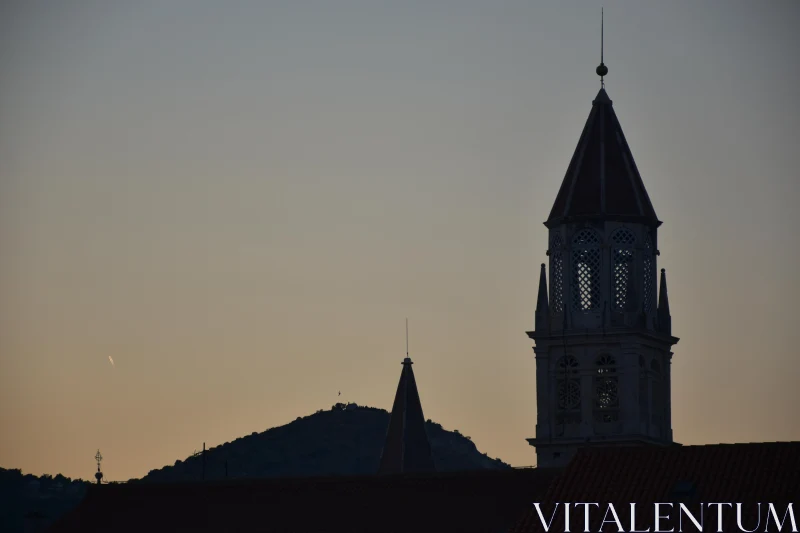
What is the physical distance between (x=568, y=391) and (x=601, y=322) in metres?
2.77

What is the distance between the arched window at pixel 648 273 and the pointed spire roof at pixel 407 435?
11780mm

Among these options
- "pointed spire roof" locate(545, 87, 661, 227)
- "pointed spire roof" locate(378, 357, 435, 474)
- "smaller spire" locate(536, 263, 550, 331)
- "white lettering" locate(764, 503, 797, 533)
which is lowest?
"white lettering" locate(764, 503, 797, 533)

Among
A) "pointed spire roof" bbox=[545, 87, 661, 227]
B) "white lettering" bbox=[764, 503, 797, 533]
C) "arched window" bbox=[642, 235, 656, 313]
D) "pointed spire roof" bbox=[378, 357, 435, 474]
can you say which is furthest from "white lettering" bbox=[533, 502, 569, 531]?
"pointed spire roof" bbox=[378, 357, 435, 474]

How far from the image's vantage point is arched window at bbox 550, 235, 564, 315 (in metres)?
114

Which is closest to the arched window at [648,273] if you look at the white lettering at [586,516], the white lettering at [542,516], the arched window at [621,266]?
the arched window at [621,266]

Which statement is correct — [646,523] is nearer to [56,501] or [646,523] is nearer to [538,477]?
[538,477]

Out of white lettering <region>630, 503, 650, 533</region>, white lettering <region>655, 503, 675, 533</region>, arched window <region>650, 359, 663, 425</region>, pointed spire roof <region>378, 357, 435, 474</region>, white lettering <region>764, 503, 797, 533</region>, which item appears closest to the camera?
white lettering <region>764, 503, 797, 533</region>

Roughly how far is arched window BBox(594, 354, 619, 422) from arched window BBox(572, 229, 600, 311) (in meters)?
2.09

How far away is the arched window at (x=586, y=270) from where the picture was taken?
114000 millimetres

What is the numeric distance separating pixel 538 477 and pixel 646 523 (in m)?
24.3

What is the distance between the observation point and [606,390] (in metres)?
113

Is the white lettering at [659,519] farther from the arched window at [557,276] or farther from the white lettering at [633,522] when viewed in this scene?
the arched window at [557,276]

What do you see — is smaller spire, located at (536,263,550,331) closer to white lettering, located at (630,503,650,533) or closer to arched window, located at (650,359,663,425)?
arched window, located at (650,359,663,425)

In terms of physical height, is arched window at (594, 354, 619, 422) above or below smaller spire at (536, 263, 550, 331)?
below
